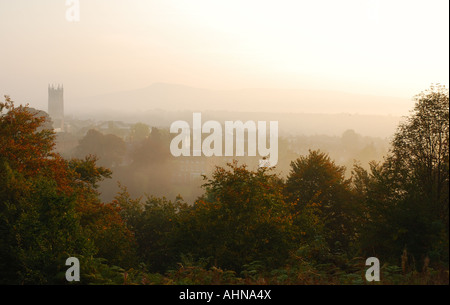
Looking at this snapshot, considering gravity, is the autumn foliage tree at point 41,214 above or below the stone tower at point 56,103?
below

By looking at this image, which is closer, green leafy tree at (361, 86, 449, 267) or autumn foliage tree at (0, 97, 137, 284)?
green leafy tree at (361, 86, 449, 267)

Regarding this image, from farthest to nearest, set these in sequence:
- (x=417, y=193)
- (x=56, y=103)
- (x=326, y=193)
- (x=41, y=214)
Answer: (x=56, y=103) < (x=326, y=193) < (x=41, y=214) < (x=417, y=193)

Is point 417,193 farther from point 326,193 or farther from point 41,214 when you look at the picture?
point 326,193

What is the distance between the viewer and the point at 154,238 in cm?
2916

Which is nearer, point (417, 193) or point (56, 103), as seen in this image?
point (417, 193)

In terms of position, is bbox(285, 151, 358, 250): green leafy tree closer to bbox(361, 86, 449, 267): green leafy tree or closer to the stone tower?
bbox(361, 86, 449, 267): green leafy tree

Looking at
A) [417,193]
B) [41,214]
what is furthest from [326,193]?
[41,214]

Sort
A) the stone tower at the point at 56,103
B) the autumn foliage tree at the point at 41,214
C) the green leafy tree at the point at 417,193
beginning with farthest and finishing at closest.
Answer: the stone tower at the point at 56,103
the autumn foliage tree at the point at 41,214
the green leafy tree at the point at 417,193

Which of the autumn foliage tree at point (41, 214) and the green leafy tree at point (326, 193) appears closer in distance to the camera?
the autumn foliage tree at point (41, 214)

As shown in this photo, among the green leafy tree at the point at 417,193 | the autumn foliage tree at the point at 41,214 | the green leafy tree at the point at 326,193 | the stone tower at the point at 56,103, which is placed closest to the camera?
the green leafy tree at the point at 417,193

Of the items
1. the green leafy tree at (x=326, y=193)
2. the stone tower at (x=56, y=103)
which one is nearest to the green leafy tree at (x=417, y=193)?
the green leafy tree at (x=326, y=193)

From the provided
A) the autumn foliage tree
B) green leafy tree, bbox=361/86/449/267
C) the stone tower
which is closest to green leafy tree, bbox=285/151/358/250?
the autumn foliage tree

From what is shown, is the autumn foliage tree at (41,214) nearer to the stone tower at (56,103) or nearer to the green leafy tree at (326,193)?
the green leafy tree at (326,193)
